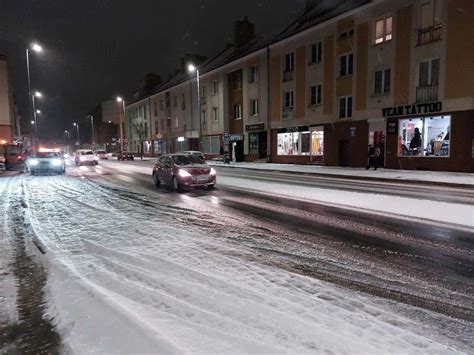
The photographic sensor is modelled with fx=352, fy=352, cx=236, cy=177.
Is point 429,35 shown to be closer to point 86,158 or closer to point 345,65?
point 345,65

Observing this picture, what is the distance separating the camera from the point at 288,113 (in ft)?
103

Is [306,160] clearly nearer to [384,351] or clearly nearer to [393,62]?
[393,62]

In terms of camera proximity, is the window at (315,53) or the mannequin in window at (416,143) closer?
the mannequin in window at (416,143)

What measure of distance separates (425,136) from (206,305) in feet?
70.3

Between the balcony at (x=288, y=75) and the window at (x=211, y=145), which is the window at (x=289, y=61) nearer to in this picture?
the balcony at (x=288, y=75)

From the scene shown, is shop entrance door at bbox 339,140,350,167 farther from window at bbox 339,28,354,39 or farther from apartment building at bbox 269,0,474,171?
window at bbox 339,28,354,39

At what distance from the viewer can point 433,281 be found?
176 inches

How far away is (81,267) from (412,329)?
4236mm

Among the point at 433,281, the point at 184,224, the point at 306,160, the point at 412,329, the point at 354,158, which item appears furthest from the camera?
the point at 306,160

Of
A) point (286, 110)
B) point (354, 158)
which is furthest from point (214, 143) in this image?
point (354, 158)

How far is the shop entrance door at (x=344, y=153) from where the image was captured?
26.4m

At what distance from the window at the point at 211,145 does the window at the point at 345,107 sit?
18953 millimetres

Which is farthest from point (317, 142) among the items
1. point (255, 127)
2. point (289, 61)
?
point (289, 61)

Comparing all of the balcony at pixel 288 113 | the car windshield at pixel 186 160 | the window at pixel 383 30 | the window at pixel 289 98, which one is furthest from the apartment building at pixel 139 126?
the car windshield at pixel 186 160
